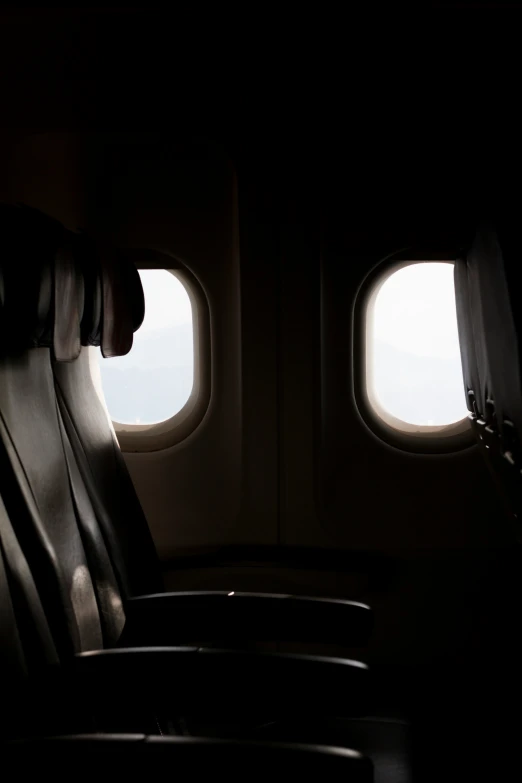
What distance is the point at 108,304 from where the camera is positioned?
137 centimetres

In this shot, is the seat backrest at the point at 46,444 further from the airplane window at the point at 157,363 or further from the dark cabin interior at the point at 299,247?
the airplane window at the point at 157,363

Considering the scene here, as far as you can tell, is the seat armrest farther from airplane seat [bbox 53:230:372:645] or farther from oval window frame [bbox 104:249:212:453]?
oval window frame [bbox 104:249:212:453]

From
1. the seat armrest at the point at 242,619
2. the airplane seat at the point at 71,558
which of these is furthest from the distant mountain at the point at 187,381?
the seat armrest at the point at 242,619

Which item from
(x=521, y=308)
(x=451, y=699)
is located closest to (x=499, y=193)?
(x=521, y=308)

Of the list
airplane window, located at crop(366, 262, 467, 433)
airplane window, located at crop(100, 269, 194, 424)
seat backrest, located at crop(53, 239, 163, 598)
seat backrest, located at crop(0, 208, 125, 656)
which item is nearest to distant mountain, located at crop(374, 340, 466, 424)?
airplane window, located at crop(366, 262, 467, 433)

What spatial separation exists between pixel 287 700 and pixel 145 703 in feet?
0.70

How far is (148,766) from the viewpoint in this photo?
74 cm

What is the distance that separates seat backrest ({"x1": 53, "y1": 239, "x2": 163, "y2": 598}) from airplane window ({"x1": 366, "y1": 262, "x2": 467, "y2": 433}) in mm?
936

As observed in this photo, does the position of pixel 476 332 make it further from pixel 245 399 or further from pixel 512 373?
pixel 245 399

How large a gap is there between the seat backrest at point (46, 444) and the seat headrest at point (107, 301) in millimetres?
56

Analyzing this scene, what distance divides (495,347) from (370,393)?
3.50 feet

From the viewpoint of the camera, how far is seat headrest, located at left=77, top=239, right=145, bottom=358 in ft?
4.36

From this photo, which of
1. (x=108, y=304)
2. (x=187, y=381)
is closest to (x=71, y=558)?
(x=108, y=304)

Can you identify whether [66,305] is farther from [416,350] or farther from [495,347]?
[416,350]
